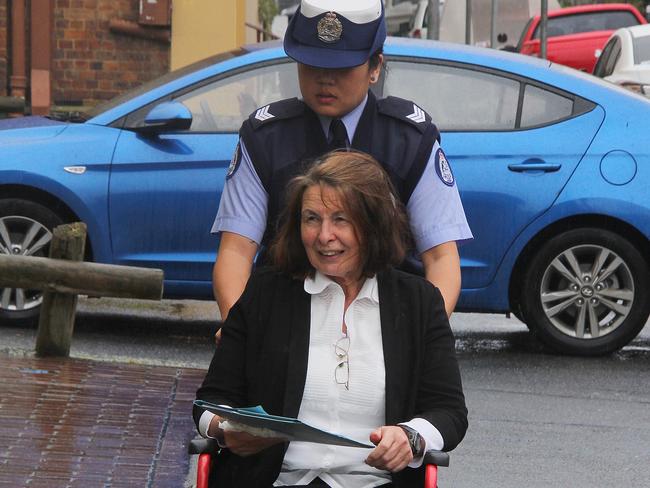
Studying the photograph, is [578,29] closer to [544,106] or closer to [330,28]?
[544,106]

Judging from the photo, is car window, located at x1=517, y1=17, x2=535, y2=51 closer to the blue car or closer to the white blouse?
the blue car

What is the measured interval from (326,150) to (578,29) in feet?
80.7

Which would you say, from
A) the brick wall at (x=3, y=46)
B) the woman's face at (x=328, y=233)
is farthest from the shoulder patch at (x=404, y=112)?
the brick wall at (x=3, y=46)

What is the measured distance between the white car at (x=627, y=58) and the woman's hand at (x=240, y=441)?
14.5m

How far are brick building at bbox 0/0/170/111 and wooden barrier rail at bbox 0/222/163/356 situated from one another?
9.63 meters

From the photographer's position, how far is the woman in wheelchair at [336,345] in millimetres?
3402

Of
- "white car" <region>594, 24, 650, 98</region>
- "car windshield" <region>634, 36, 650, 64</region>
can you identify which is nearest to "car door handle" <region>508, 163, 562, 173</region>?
"white car" <region>594, 24, 650, 98</region>

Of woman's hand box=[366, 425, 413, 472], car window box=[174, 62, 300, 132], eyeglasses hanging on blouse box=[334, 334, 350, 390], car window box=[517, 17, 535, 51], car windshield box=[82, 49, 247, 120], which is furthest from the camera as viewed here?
car window box=[517, 17, 535, 51]

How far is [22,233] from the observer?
28.0 feet

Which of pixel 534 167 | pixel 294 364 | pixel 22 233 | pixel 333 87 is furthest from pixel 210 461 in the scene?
pixel 22 233

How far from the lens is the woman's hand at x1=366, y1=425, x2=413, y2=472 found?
322 centimetres

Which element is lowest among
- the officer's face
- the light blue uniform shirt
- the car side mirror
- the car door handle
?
the car door handle

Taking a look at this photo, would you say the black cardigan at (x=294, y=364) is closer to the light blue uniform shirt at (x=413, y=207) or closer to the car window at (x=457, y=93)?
the light blue uniform shirt at (x=413, y=207)

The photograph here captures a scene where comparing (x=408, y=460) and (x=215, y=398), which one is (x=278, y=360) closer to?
(x=215, y=398)
